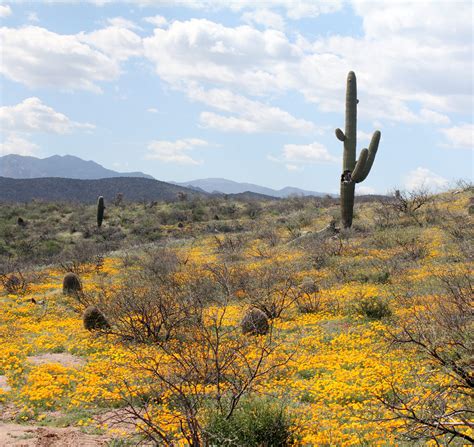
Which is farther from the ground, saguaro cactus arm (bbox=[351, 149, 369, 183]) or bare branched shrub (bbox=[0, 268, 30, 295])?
saguaro cactus arm (bbox=[351, 149, 369, 183])

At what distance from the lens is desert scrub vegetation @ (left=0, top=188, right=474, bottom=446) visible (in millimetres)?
5352

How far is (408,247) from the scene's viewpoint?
1855 cm

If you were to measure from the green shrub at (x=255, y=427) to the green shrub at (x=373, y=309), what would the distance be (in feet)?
20.3

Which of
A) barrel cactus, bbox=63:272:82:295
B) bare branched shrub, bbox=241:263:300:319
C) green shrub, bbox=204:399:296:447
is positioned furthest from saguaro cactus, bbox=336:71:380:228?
green shrub, bbox=204:399:296:447

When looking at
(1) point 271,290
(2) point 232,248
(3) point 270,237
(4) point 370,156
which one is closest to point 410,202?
(4) point 370,156

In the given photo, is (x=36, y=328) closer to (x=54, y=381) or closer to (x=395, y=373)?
(x=54, y=381)

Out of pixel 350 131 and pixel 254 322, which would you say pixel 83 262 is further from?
pixel 350 131

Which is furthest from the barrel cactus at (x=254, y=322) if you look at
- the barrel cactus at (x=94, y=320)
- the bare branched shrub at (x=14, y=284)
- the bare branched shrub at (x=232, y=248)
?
the bare branched shrub at (x=14, y=284)

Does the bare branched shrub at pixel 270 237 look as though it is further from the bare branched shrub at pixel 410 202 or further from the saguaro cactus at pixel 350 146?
the bare branched shrub at pixel 410 202

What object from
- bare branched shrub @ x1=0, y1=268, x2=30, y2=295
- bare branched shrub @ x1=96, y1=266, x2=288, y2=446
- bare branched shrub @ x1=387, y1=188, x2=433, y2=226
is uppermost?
bare branched shrub @ x1=387, y1=188, x2=433, y2=226

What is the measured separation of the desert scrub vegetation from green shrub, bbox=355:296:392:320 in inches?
1.9

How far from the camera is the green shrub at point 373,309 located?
11.2 meters

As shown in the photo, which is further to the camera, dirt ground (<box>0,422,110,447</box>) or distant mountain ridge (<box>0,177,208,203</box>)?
distant mountain ridge (<box>0,177,208,203</box>)

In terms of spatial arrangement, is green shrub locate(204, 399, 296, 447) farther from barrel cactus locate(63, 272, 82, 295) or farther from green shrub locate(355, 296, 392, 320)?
barrel cactus locate(63, 272, 82, 295)
